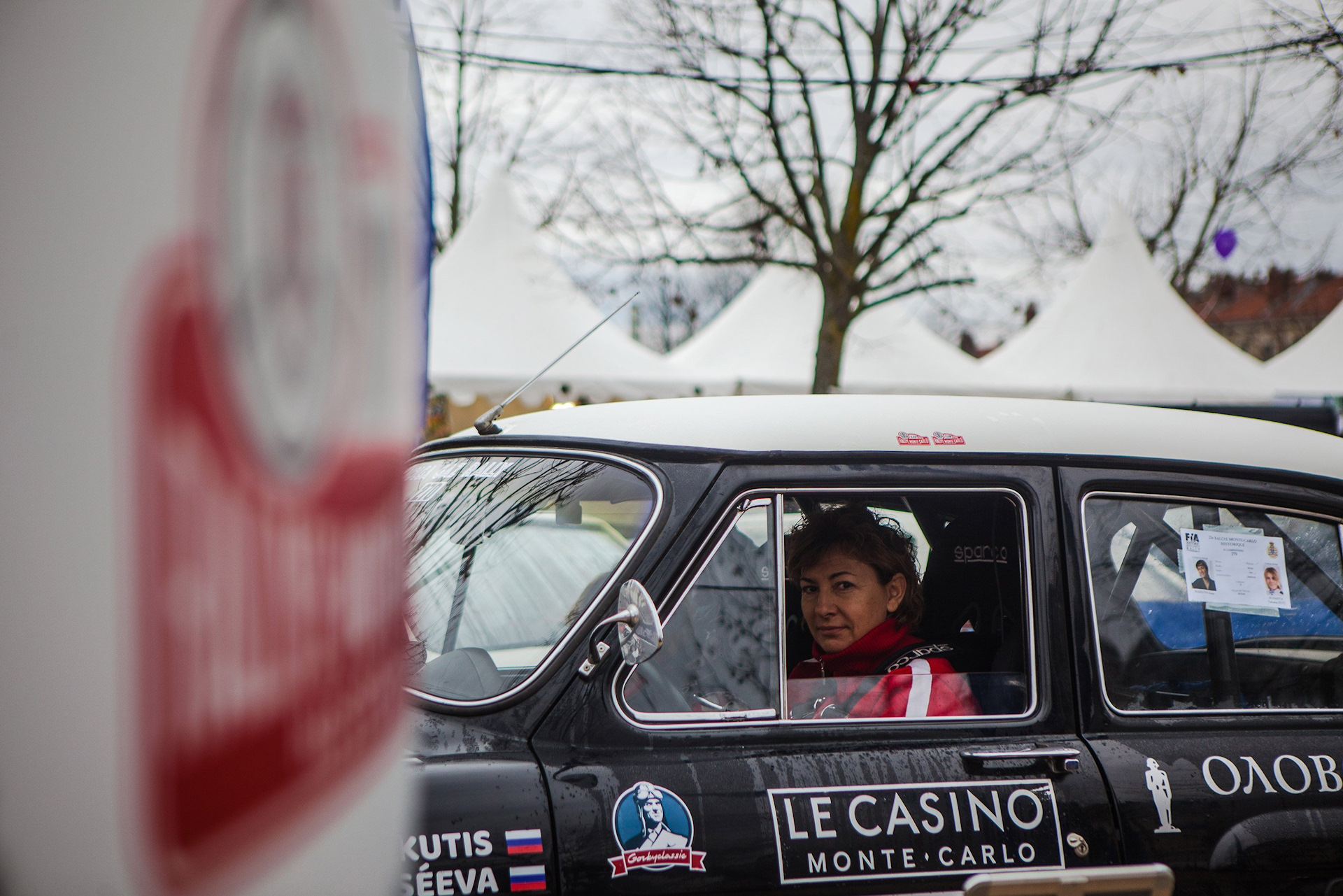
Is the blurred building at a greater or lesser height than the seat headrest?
greater

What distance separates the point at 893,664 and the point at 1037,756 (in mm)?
426

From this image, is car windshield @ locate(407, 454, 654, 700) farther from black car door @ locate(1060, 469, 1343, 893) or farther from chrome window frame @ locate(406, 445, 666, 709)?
black car door @ locate(1060, 469, 1343, 893)

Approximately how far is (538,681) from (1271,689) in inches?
67.2

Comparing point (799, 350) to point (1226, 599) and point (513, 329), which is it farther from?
point (1226, 599)

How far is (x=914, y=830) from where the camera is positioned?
2.08 m

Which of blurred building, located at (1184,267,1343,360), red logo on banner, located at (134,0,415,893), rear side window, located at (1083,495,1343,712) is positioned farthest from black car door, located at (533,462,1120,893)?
blurred building, located at (1184,267,1343,360)

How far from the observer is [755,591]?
224cm

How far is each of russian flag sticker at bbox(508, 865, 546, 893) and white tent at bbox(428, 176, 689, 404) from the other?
10171 millimetres

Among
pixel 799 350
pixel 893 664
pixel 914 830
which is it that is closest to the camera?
pixel 914 830

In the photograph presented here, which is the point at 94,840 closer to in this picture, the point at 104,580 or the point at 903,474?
the point at 104,580

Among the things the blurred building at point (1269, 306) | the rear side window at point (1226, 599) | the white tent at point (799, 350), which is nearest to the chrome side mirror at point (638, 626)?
the rear side window at point (1226, 599)

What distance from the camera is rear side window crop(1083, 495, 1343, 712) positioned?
2.42m

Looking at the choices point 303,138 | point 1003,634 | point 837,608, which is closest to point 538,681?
point 837,608

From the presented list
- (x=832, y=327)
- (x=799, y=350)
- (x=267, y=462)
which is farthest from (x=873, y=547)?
(x=799, y=350)
